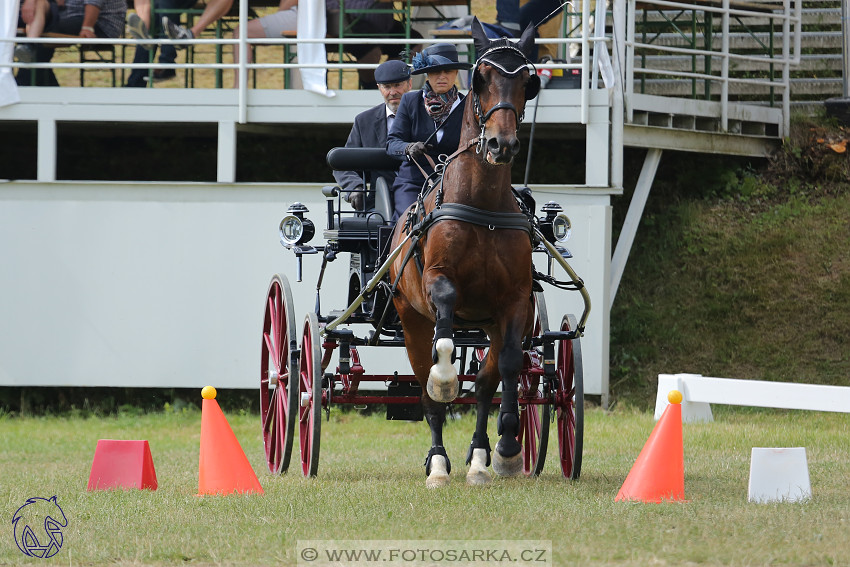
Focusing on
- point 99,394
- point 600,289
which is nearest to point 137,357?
point 99,394

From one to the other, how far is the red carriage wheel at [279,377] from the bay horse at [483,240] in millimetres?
1360

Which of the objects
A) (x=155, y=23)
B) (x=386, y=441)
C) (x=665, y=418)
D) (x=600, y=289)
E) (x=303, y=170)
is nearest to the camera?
(x=665, y=418)

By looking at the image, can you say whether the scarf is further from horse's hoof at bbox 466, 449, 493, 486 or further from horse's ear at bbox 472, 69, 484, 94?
horse's hoof at bbox 466, 449, 493, 486

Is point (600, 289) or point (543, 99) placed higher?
point (543, 99)

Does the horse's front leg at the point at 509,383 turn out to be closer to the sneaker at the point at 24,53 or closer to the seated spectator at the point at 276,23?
the seated spectator at the point at 276,23

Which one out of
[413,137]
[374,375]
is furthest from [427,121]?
[374,375]

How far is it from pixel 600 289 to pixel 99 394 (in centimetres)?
591

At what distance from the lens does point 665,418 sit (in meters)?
6.51

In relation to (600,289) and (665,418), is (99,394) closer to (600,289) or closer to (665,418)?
(600,289)

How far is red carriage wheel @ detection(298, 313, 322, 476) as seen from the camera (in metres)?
7.57

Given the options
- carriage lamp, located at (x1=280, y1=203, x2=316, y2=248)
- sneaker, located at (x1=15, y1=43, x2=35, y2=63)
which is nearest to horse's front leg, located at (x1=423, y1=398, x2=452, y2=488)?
carriage lamp, located at (x1=280, y1=203, x2=316, y2=248)

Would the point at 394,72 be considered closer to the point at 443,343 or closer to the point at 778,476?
the point at 443,343

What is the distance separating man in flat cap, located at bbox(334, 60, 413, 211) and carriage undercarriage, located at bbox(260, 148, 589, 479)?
0.83 feet

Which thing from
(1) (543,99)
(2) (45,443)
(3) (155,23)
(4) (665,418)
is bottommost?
(2) (45,443)
